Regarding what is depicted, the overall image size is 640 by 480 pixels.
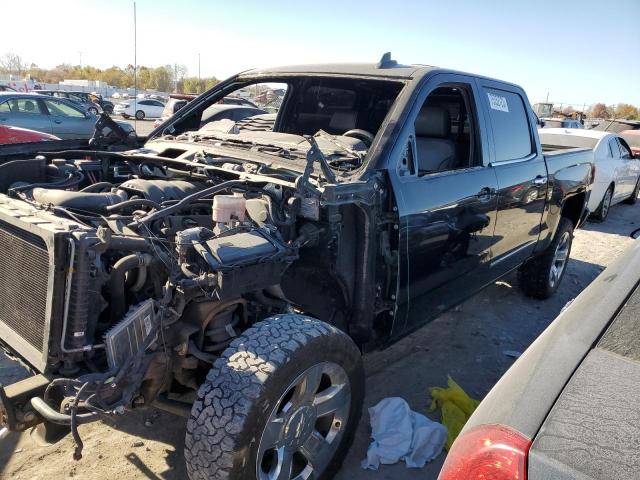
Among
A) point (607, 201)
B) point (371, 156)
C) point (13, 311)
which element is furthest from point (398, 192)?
point (607, 201)

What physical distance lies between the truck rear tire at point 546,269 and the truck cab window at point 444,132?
196 cm

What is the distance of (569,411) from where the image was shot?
4.20 ft

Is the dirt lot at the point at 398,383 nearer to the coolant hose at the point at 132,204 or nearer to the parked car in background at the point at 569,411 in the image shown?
the coolant hose at the point at 132,204

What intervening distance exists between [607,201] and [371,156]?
9.12 m

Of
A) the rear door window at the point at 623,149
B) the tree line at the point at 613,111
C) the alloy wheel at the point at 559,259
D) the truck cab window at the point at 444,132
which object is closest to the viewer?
the truck cab window at the point at 444,132

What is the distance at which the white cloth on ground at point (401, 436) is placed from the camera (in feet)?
9.37

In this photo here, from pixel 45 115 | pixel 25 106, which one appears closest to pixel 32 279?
pixel 25 106

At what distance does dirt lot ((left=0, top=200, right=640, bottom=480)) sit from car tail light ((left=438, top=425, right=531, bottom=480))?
1.56 m

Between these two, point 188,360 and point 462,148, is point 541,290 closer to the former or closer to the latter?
point 462,148

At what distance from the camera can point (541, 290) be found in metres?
5.48

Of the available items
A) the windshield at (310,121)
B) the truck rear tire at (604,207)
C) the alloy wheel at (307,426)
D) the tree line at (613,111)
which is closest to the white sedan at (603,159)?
the truck rear tire at (604,207)

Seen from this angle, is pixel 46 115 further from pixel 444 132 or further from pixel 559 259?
pixel 559 259

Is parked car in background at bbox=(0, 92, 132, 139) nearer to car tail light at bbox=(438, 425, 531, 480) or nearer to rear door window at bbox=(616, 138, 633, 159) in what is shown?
rear door window at bbox=(616, 138, 633, 159)

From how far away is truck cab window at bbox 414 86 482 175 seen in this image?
3920 millimetres
